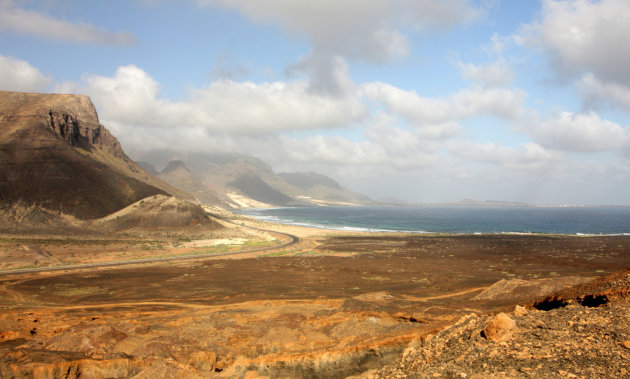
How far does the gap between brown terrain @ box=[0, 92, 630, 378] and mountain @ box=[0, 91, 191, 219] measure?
29.9 inches

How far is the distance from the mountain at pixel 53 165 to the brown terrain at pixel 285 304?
76 cm

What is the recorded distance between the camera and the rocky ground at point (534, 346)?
745cm

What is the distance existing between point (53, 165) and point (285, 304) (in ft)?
294

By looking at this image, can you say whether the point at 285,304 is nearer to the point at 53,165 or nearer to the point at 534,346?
the point at 534,346

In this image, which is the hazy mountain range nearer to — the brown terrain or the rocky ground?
the brown terrain

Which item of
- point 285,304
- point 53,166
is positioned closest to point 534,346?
point 285,304

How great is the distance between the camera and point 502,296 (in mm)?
22594

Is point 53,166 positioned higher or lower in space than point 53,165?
lower

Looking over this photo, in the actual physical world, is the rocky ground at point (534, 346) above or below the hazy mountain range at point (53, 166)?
below

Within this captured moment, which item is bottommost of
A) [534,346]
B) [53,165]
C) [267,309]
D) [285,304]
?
[285,304]

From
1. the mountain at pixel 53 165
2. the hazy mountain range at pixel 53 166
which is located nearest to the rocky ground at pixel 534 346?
the hazy mountain range at pixel 53 166

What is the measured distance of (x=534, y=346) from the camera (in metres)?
8.41

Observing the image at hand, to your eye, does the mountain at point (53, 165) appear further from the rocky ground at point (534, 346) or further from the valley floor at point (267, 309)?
the rocky ground at point (534, 346)

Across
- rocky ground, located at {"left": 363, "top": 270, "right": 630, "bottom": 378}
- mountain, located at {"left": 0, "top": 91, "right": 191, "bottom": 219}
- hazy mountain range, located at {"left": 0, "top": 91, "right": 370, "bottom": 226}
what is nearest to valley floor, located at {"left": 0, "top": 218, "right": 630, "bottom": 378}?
rocky ground, located at {"left": 363, "top": 270, "right": 630, "bottom": 378}
